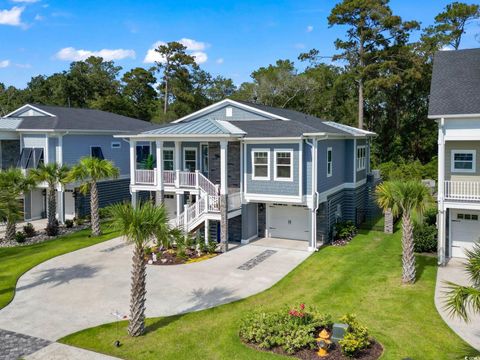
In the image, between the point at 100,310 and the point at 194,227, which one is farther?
the point at 194,227

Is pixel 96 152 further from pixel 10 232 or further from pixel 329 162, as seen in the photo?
pixel 329 162

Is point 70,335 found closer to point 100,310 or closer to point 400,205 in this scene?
point 100,310

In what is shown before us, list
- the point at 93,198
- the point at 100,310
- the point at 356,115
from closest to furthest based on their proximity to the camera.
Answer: the point at 100,310, the point at 93,198, the point at 356,115

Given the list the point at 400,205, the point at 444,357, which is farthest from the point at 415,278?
the point at 444,357

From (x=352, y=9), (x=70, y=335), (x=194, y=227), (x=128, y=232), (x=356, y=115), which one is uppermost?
(x=352, y=9)

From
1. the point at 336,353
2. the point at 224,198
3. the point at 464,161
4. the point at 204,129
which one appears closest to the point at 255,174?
the point at 224,198

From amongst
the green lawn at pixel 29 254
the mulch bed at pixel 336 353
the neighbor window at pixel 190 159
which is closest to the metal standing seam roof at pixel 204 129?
the neighbor window at pixel 190 159
